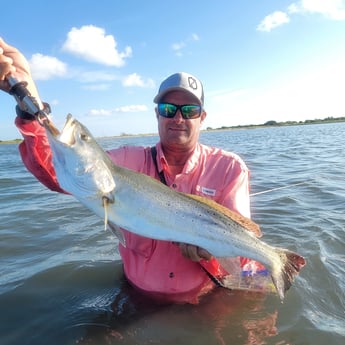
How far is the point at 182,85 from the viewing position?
496cm

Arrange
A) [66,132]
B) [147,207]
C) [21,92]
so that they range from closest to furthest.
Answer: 1. [66,132]
2. [147,207]
3. [21,92]

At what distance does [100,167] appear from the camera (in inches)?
135

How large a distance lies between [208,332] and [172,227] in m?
1.90

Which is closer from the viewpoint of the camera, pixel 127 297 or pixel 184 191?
pixel 184 191

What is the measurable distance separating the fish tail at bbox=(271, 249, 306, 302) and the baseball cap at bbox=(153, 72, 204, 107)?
2.23m

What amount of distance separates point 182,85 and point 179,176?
46.6 inches

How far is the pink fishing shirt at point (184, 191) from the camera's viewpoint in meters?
4.89

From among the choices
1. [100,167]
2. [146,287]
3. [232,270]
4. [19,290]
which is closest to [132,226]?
[100,167]

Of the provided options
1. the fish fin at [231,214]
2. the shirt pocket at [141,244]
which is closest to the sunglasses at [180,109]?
the fish fin at [231,214]

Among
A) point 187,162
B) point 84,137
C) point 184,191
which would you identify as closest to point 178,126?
point 187,162

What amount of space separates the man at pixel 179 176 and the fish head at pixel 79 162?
1388 mm

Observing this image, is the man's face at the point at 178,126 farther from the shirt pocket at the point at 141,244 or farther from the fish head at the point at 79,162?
the fish head at the point at 79,162

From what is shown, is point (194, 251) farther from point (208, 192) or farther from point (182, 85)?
point (182, 85)

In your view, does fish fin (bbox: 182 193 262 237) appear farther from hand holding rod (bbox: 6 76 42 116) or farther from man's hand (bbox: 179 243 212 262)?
hand holding rod (bbox: 6 76 42 116)
